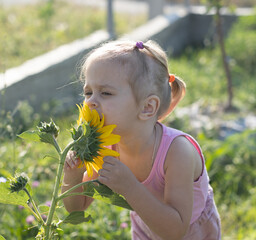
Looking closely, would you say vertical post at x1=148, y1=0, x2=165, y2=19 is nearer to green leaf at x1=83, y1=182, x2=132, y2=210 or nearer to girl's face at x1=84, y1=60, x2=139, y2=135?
girl's face at x1=84, y1=60, x2=139, y2=135

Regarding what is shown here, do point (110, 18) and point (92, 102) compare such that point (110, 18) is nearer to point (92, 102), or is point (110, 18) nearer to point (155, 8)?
point (155, 8)

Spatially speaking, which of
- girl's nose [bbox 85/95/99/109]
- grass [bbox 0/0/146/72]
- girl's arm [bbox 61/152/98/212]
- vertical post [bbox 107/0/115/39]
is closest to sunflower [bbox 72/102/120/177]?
Result: girl's nose [bbox 85/95/99/109]

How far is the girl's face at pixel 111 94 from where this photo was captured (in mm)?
1431

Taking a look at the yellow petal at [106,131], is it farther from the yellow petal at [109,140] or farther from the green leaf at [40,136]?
the green leaf at [40,136]

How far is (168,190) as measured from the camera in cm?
157

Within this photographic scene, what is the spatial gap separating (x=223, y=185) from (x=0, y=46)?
2838 millimetres

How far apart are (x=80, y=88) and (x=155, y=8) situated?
10.8 ft

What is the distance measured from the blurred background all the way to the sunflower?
0.43 feet

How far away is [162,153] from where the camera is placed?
5.44 feet

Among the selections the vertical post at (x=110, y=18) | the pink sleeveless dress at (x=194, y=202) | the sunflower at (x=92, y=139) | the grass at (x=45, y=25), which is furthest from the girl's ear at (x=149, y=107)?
the vertical post at (x=110, y=18)

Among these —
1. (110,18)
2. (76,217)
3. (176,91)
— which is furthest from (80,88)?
(76,217)

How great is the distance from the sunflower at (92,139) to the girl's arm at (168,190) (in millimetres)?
94

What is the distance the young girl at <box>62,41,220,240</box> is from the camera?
4.72ft

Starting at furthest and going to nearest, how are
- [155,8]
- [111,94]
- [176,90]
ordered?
[155,8]
[176,90]
[111,94]
